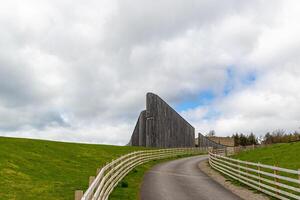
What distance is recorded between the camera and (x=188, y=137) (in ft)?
198

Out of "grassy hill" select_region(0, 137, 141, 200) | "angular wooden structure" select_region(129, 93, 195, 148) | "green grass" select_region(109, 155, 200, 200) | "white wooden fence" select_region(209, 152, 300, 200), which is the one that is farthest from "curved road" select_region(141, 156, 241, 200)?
"angular wooden structure" select_region(129, 93, 195, 148)

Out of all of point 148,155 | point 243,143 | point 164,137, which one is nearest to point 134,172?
point 148,155

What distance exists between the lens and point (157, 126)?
4869 cm

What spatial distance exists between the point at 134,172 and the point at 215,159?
8120mm

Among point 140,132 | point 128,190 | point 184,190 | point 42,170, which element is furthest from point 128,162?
point 140,132

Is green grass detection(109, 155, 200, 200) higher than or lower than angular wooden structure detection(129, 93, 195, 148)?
lower

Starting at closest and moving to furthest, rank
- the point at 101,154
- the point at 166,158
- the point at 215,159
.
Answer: the point at 215,159
the point at 101,154
the point at 166,158

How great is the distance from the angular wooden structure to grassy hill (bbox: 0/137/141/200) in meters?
13.0

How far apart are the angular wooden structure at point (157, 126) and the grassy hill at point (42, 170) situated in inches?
511

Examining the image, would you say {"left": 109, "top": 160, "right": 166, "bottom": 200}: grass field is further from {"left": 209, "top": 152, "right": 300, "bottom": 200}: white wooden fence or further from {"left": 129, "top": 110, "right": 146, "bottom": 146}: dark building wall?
{"left": 129, "top": 110, "right": 146, "bottom": 146}: dark building wall

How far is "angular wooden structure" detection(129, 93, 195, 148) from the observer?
48.6m

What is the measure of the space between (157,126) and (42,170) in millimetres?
26576

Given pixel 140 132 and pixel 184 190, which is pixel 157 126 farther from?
pixel 184 190

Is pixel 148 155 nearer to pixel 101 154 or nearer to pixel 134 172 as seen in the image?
pixel 101 154
